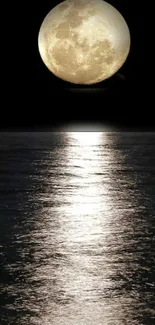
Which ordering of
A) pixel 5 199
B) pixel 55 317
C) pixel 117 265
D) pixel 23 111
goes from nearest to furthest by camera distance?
1. pixel 55 317
2. pixel 117 265
3. pixel 5 199
4. pixel 23 111

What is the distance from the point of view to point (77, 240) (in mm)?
11094

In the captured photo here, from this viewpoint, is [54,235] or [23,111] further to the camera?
[23,111]

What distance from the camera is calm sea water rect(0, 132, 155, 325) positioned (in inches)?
322

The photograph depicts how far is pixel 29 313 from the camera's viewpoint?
7.96 m

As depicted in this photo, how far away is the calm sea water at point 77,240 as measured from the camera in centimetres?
817

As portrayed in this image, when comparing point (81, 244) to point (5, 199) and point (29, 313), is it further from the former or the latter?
point (5, 199)

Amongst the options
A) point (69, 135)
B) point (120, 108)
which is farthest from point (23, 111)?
point (69, 135)

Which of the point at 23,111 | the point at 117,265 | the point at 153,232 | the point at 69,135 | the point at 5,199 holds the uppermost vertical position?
the point at 23,111

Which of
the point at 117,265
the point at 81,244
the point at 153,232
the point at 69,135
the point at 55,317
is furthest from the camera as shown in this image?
the point at 69,135

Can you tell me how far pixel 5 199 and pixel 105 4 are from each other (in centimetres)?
3649

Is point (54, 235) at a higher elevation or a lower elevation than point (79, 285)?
higher

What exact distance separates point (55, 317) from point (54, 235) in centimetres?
358

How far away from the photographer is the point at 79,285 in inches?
352

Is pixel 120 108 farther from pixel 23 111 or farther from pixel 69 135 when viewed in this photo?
pixel 69 135
